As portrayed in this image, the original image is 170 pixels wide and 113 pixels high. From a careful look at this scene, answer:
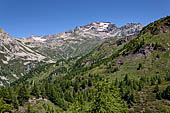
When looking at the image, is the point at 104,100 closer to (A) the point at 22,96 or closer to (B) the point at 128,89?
(A) the point at 22,96

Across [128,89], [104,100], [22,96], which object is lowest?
[104,100]

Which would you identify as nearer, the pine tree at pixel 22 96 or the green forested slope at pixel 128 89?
the green forested slope at pixel 128 89

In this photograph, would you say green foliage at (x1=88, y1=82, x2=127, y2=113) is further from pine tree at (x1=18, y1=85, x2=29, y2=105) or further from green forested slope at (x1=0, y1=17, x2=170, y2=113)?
pine tree at (x1=18, y1=85, x2=29, y2=105)

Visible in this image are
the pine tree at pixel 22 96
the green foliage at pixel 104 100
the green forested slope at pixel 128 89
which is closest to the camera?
the green foliage at pixel 104 100

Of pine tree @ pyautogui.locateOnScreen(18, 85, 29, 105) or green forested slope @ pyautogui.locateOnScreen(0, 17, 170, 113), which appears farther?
pine tree @ pyautogui.locateOnScreen(18, 85, 29, 105)

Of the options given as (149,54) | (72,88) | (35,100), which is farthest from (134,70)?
(35,100)

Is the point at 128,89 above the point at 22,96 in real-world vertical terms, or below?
below

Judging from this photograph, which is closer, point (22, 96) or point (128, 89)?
point (22, 96)

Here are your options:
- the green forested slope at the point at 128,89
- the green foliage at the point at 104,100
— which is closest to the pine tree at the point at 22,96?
the green forested slope at the point at 128,89

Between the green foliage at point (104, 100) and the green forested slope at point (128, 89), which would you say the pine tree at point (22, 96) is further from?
the green foliage at point (104, 100)

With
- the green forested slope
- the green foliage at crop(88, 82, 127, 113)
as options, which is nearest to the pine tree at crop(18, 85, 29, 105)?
the green forested slope

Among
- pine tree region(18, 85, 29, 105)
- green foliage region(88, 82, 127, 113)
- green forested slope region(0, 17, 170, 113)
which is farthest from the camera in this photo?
pine tree region(18, 85, 29, 105)

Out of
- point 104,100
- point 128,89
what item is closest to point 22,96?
point 128,89

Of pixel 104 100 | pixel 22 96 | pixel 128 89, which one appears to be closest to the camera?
pixel 104 100
